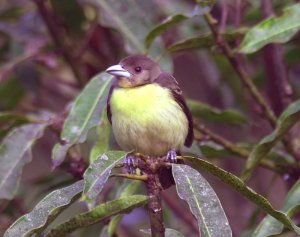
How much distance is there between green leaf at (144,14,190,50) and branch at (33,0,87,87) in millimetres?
595

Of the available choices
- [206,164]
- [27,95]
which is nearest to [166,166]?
[206,164]

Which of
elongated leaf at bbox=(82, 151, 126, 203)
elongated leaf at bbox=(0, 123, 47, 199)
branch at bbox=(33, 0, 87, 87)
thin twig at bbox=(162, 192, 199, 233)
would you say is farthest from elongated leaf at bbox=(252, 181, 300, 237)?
branch at bbox=(33, 0, 87, 87)

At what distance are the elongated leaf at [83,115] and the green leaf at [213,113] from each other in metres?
0.51

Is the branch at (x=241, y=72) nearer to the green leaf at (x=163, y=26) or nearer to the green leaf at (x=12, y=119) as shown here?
the green leaf at (x=163, y=26)

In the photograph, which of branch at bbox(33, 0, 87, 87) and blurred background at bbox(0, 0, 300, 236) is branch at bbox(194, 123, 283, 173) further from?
branch at bbox(33, 0, 87, 87)

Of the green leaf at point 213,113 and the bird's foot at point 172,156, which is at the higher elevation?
the bird's foot at point 172,156

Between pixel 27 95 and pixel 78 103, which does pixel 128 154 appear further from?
pixel 27 95

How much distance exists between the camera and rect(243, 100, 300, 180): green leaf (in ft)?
8.60

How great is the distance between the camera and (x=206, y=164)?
2135mm

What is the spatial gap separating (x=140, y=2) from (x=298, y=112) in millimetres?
1140

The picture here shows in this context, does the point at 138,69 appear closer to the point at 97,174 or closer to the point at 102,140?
the point at 102,140

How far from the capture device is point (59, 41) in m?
3.51

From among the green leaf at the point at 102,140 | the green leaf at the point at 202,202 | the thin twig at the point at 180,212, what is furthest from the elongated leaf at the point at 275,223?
the thin twig at the point at 180,212

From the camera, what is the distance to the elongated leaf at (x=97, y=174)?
6.56 feet
